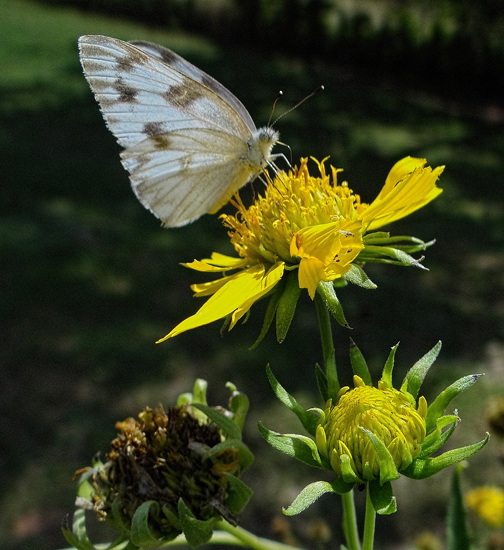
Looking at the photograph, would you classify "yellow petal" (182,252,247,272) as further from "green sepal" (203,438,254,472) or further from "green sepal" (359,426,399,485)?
"green sepal" (359,426,399,485)

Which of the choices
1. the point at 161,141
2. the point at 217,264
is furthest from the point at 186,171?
the point at 217,264

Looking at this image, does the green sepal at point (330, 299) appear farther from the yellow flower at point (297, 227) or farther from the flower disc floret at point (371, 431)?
the flower disc floret at point (371, 431)

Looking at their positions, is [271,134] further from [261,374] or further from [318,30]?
[318,30]

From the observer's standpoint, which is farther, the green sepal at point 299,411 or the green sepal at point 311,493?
the green sepal at point 299,411

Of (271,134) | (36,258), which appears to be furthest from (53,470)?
(271,134)

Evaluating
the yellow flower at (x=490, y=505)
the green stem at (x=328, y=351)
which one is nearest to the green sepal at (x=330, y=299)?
the green stem at (x=328, y=351)

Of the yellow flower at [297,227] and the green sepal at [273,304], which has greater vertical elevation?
the yellow flower at [297,227]

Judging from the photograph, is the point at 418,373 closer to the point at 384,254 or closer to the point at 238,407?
the point at 384,254
